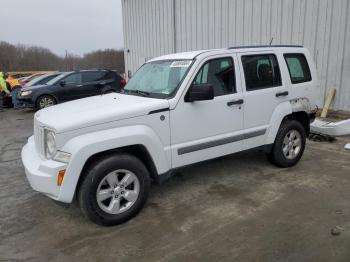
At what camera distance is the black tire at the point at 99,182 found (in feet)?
11.1

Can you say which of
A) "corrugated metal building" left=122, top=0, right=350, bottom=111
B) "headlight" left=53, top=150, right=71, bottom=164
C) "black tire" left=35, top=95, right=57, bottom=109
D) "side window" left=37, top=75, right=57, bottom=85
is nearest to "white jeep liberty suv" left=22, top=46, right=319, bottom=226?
"headlight" left=53, top=150, right=71, bottom=164

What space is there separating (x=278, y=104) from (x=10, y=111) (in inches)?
502

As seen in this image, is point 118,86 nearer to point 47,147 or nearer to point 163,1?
point 163,1

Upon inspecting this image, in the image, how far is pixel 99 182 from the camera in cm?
343

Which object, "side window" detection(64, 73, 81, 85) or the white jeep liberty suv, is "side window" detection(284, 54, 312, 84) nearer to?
the white jeep liberty suv

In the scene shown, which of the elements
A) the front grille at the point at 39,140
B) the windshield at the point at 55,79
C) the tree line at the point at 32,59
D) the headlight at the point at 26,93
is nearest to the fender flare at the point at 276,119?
the front grille at the point at 39,140

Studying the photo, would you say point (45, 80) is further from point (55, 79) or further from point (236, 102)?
point (236, 102)

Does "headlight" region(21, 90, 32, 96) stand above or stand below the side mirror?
below

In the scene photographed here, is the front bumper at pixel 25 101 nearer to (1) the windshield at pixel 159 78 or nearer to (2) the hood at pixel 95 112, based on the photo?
(1) the windshield at pixel 159 78

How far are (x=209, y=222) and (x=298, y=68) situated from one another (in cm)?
311

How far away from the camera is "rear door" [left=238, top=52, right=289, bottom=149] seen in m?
4.62

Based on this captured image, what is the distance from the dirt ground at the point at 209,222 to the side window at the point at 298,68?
58.0 inches

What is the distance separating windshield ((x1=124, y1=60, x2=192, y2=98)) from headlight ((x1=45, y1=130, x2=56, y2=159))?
1.34 metres

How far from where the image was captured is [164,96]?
3994 mm
